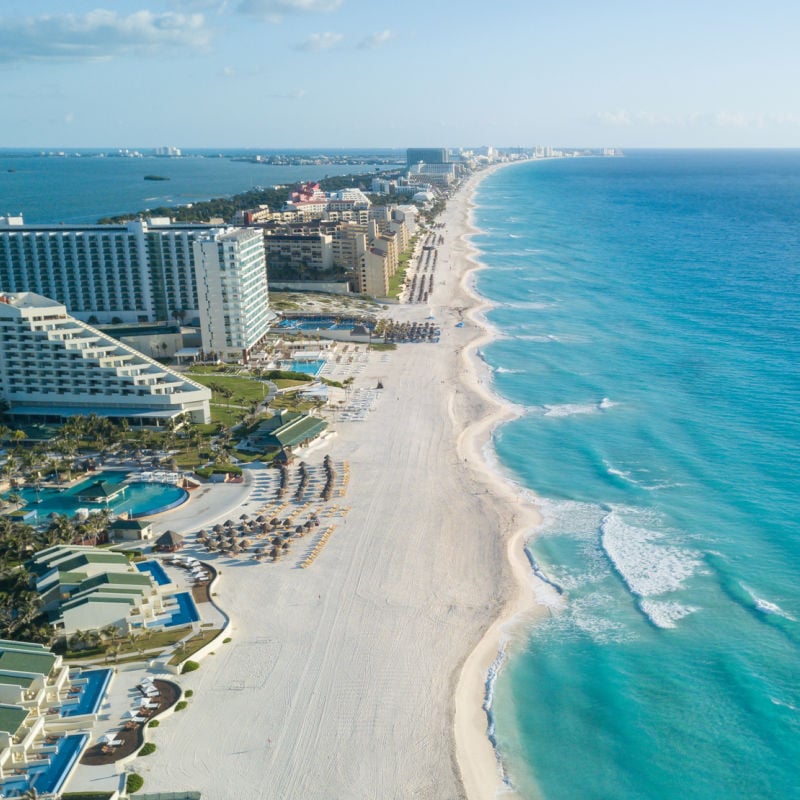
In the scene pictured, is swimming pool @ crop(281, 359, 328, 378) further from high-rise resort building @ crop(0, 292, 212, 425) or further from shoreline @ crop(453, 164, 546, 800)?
shoreline @ crop(453, 164, 546, 800)

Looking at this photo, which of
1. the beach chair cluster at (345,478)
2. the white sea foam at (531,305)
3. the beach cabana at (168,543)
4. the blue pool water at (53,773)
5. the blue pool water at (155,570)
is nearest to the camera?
the blue pool water at (53,773)

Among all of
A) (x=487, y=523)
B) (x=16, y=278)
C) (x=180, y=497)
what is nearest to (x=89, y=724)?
(x=180, y=497)

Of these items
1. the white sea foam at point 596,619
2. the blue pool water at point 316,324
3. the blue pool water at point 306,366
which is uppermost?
the blue pool water at point 316,324

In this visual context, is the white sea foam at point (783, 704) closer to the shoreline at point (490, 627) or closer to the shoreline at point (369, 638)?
the shoreline at point (490, 627)

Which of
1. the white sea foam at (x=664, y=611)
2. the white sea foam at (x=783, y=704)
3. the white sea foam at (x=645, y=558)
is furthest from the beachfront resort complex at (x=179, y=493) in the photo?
the white sea foam at (x=783, y=704)

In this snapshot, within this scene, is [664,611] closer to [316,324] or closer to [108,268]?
[316,324]

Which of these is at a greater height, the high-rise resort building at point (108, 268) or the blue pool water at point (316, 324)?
the high-rise resort building at point (108, 268)
